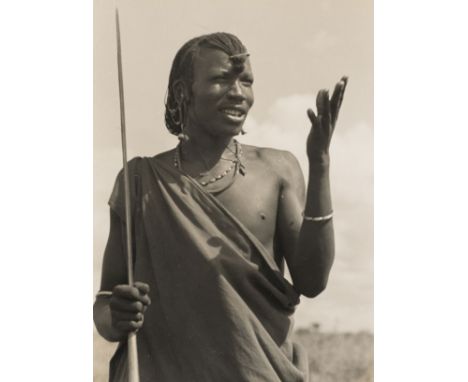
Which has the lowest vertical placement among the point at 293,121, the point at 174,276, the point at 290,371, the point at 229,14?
the point at 290,371

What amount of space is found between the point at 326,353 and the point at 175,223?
2.24 ft

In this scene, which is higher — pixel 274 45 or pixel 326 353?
pixel 274 45

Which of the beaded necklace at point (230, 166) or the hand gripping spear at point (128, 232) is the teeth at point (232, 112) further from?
the hand gripping spear at point (128, 232)

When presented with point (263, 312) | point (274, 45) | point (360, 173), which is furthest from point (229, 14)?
point (263, 312)

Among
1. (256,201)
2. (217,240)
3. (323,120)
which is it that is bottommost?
(217,240)

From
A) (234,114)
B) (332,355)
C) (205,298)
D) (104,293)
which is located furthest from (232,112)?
(332,355)

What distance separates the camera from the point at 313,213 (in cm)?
440

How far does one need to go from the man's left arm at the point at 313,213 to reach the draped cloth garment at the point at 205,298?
3.4 inches

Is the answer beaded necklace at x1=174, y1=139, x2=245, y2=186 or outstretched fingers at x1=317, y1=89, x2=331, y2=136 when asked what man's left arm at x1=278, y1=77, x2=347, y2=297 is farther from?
beaded necklace at x1=174, y1=139, x2=245, y2=186

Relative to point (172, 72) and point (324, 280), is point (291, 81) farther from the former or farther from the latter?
point (324, 280)

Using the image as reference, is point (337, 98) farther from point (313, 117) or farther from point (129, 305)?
point (129, 305)

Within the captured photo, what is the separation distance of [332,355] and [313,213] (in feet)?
1.77

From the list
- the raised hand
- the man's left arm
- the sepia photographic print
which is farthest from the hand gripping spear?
the raised hand

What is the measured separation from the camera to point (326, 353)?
4.61 metres
